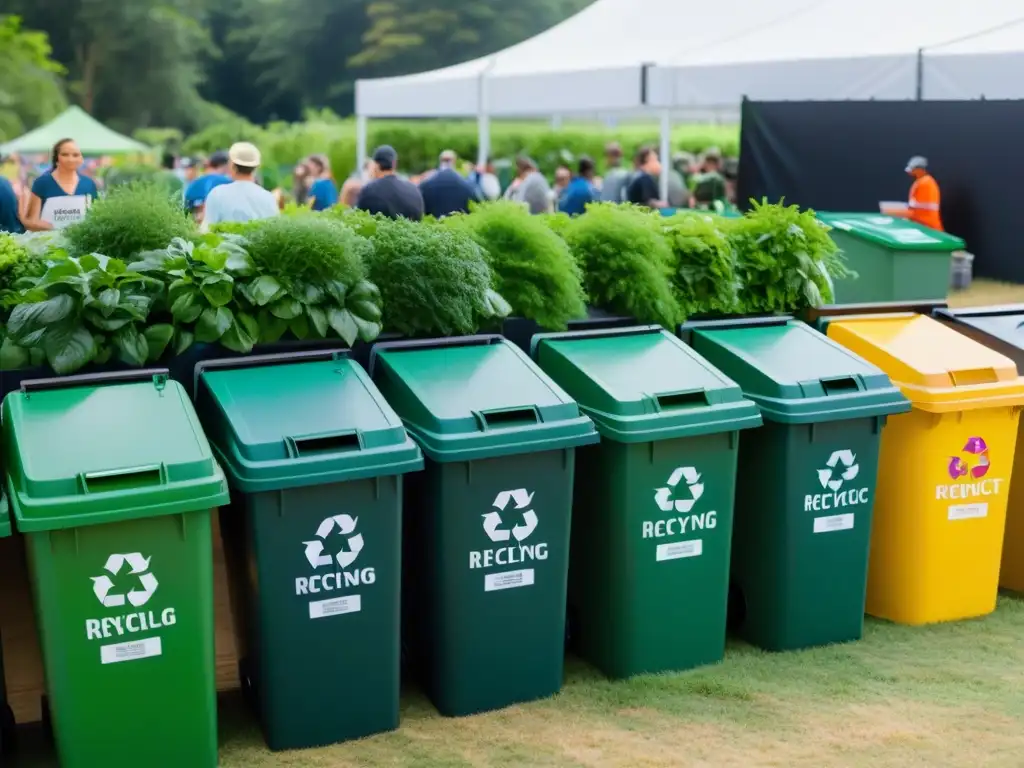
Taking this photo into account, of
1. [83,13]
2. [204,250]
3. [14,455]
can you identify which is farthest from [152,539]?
[83,13]

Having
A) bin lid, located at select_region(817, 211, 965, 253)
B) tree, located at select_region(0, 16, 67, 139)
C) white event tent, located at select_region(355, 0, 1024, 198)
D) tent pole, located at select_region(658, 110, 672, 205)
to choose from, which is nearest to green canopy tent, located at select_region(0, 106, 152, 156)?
tree, located at select_region(0, 16, 67, 139)

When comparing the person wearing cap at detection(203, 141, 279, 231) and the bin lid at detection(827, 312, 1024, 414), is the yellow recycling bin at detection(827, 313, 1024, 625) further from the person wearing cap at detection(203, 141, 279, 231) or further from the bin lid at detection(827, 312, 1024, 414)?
the person wearing cap at detection(203, 141, 279, 231)

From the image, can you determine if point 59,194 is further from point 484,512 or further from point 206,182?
point 484,512

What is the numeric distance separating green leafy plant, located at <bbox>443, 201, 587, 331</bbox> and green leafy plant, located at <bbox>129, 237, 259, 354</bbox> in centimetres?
102

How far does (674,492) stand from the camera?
4414 mm

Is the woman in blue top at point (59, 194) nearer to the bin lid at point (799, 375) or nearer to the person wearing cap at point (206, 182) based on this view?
the person wearing cap at point (206, 182)

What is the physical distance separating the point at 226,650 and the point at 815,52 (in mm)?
9927

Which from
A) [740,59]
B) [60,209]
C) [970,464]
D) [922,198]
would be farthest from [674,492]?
[922,198]

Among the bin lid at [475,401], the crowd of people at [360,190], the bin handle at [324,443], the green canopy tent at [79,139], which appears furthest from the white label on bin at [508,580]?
the green canopy tent at [79,139]

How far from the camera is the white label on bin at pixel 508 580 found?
13.7 feet

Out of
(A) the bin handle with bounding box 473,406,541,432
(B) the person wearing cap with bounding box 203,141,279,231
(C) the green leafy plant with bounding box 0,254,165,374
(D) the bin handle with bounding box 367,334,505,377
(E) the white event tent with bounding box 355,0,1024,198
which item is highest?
(E) the white event tent with bounding box 355,0,1024,198

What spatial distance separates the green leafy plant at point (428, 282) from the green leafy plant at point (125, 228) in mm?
748

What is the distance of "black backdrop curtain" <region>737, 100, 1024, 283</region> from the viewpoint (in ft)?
43.2

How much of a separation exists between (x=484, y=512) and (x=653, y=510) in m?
0.65
